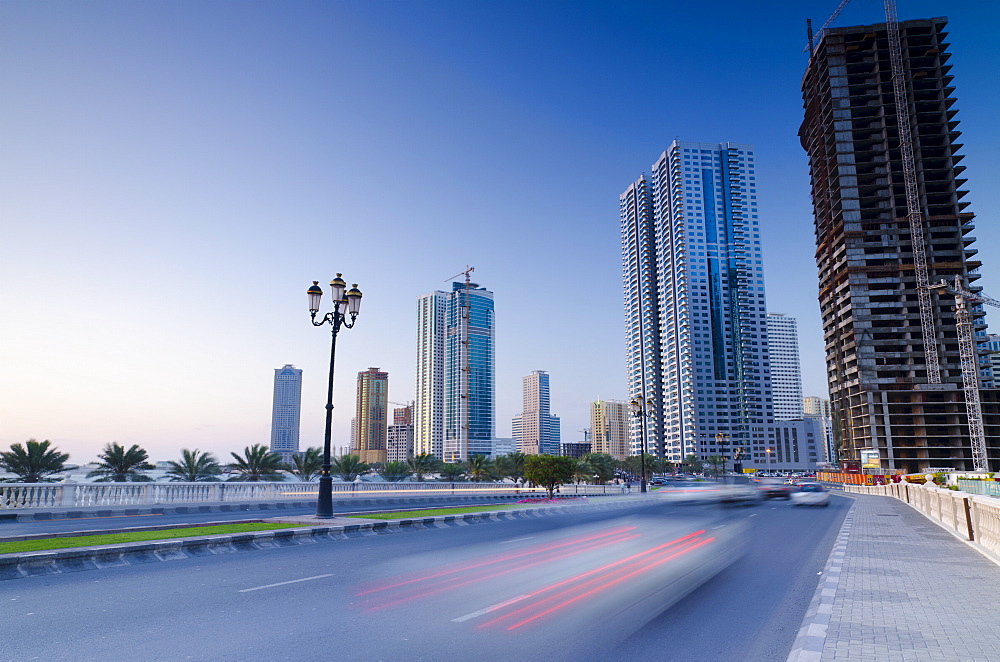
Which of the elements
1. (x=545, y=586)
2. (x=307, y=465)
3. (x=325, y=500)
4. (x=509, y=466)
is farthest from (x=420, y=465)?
(x=545, y=586)

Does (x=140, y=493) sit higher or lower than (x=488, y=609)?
higher

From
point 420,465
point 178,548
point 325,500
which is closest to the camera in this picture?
point 178,548

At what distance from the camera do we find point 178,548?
1354 cm

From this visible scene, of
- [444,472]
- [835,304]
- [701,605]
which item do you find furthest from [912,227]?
[701,605]

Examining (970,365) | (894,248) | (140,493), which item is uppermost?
(894,248)

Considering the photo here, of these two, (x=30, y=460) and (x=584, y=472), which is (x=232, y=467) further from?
(x=584, y=472)

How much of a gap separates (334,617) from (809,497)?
42801 millimetres

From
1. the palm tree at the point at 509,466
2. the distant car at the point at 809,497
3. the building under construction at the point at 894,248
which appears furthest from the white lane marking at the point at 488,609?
the building under construction at the point at 894,248

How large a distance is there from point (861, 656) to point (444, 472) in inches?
2788

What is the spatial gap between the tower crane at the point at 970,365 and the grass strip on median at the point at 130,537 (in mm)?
137619

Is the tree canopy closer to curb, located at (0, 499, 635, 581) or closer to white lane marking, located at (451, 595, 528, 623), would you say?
curb, located at (0, 499, 635, 581)

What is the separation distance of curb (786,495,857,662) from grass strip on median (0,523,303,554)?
1268 centimetres

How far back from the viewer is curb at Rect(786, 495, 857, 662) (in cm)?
626

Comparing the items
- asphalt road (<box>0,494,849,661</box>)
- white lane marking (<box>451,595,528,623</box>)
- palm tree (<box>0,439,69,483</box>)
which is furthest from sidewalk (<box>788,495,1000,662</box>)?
palm tree (<box>0,439,69,483</box>)
